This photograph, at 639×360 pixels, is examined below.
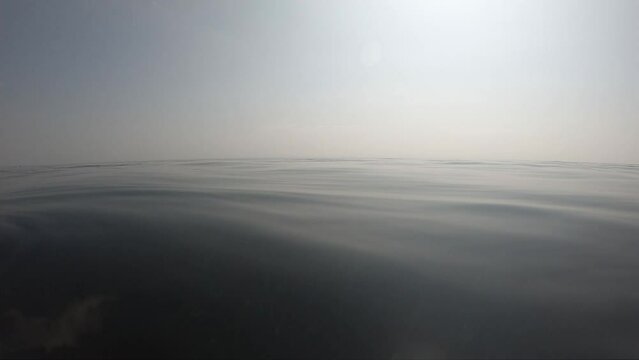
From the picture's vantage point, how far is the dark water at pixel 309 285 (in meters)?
2.91

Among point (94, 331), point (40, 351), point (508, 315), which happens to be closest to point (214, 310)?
point (94, 331)

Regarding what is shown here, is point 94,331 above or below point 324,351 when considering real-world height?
above

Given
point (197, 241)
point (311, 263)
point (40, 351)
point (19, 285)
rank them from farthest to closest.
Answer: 1. point (197, 241)
2. point (311, 263)
3. point (19, 285)
4. point (40, 351)

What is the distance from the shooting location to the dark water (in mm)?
2912

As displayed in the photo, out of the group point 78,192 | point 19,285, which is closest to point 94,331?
point 19,285

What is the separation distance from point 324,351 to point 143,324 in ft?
4.76

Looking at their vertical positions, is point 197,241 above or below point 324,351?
above

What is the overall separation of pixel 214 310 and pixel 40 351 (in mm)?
1214

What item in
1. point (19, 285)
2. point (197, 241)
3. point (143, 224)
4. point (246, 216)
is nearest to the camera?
point (19, 285)

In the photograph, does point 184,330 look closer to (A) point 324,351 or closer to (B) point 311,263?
(A) point 324,351

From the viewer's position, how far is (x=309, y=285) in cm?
381

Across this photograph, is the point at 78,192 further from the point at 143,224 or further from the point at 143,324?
the point at 143,324

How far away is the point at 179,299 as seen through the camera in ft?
11.2

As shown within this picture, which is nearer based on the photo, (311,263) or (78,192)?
(311,263)
